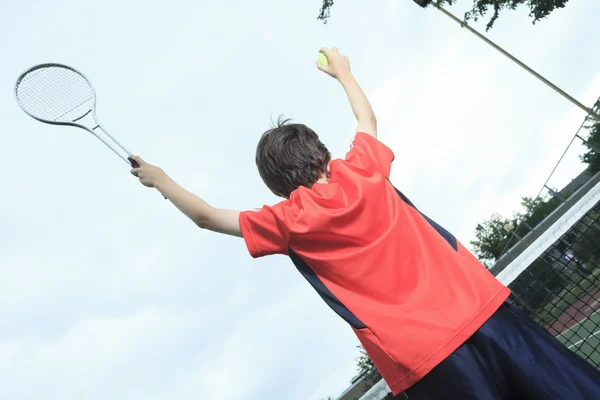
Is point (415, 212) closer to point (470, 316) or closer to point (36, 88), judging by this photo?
point (470, 316)

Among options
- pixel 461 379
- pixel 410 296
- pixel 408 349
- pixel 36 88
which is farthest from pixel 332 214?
pixel 36 88

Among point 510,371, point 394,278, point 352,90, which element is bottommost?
point 510,371

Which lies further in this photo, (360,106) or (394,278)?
(360,106)

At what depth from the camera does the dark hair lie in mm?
2316

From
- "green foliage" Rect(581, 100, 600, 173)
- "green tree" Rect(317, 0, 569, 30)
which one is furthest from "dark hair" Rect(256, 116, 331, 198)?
"green tree" Rect(317, 0, 569, 30)

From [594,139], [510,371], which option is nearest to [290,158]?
[510,371]

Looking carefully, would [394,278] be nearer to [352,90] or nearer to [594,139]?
[352,90]

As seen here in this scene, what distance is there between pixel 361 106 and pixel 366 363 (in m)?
24.3

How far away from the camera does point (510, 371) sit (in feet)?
6.06

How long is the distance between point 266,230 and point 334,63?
1.15m

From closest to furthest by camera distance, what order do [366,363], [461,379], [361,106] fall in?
[461,379] → [361,106] → [366,363]

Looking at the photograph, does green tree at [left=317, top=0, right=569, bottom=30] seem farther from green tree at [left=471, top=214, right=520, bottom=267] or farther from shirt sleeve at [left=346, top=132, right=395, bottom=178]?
green tree at [left=471, top=214, right=520, bottom=267]

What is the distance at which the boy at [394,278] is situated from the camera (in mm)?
1857

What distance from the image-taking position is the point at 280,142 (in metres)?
2.35
